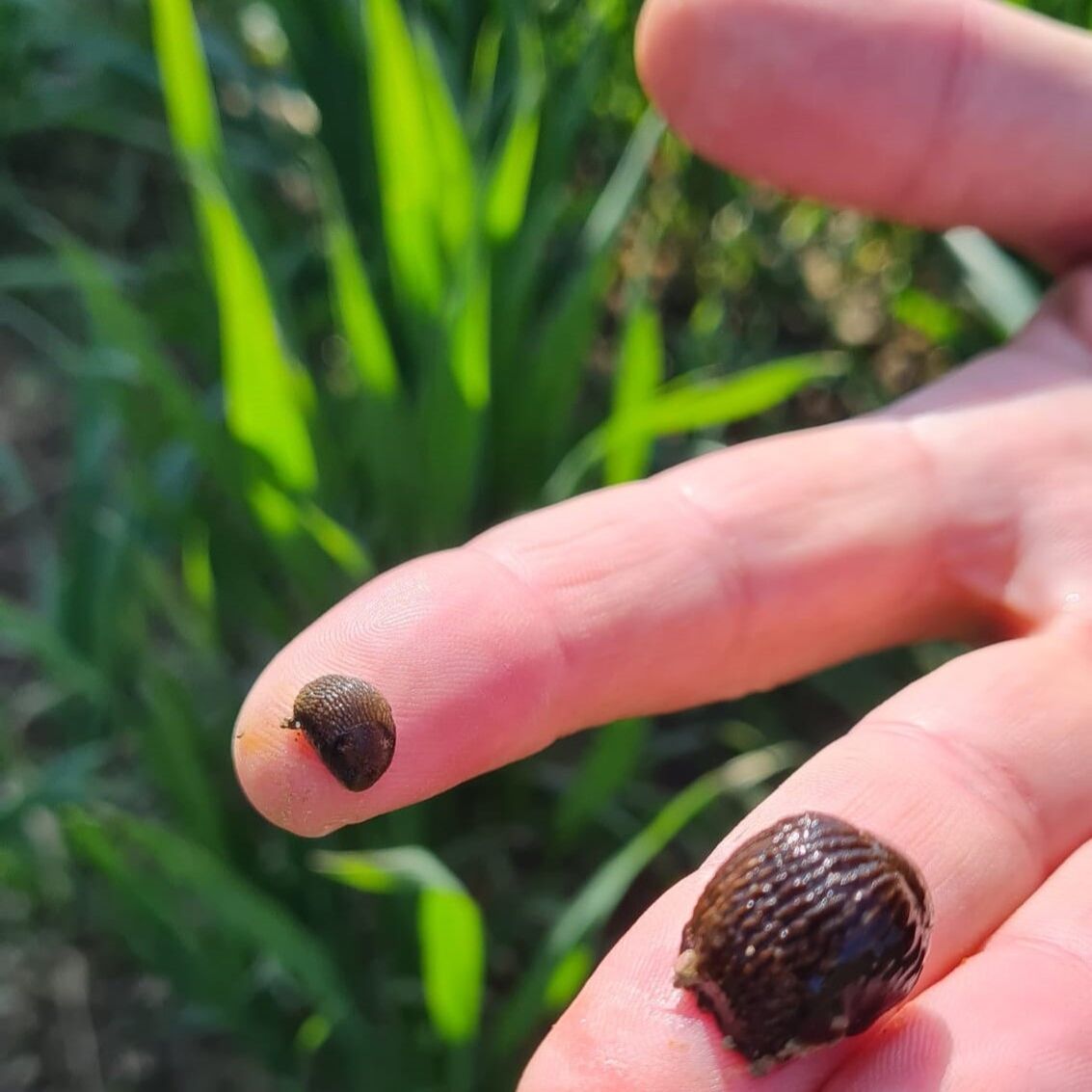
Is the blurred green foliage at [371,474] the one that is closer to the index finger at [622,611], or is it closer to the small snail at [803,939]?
the index finger at [622,611]

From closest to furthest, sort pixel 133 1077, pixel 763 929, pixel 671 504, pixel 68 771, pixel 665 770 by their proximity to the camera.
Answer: pixel 763 929 < pixel 671 504 < pixel 68 771 < pixel 133 1077 < pixel 665 770

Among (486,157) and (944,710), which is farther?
(486,157)

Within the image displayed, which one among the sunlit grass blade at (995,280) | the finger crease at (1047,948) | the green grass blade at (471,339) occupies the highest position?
the green grass blade at (471,339)

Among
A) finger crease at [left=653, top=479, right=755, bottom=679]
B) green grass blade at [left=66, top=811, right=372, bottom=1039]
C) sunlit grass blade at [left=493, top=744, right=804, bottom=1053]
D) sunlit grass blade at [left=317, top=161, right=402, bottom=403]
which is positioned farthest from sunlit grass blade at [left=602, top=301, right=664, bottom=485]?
green grass blade at [left=66, top=811, right=372, bottom=1039]

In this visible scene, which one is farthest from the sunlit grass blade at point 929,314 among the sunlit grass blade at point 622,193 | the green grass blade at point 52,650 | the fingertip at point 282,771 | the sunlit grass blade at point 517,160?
the green grass blade at point 52,650

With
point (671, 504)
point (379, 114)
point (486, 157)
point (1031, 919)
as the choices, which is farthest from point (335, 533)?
point (1031, 919)

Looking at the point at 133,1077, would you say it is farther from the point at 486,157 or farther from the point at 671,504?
the point at 486,157
